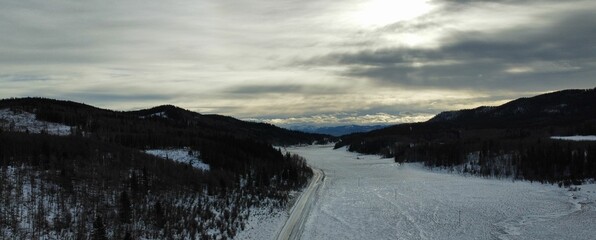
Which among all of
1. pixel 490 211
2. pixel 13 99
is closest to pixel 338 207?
pixel 490 211

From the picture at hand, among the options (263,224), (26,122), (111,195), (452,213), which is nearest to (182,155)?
(111,195)

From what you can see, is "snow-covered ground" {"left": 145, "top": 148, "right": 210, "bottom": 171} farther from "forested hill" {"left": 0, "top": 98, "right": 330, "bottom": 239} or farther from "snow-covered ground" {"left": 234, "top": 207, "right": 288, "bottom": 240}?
"snow-covered ground" {"left": 234, "top": 207, "right": 288, "bottom": 240}

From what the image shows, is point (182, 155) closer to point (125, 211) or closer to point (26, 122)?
point (125, 211)

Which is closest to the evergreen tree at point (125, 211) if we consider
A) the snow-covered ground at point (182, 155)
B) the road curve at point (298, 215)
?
the road curve at point (298, 215)

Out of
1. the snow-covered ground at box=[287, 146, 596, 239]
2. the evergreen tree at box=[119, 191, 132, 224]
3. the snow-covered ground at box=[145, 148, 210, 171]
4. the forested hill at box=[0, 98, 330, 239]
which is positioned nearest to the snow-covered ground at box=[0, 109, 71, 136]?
Answer: the snow-covered ground at box=[145, 148, 210, 171]

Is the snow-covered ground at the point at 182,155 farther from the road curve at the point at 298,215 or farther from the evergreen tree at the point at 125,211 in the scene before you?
the evergreen tree at the point at 125,211

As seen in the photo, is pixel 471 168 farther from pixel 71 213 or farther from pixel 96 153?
pixel 71 213
